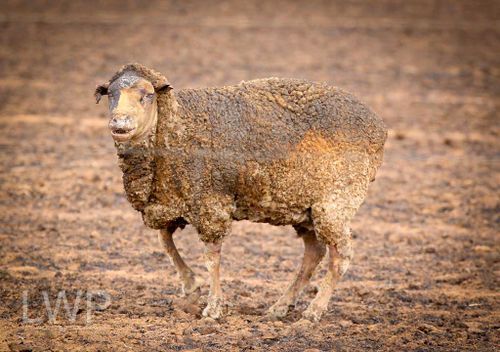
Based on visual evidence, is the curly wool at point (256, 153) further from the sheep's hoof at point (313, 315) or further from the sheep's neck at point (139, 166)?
the sheep's hoof at point (313, 315)

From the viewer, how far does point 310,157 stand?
693cm

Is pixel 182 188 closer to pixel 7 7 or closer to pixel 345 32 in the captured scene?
pixel 345 32

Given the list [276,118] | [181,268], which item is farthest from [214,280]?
[276,118]

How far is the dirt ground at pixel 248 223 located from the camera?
7133mm

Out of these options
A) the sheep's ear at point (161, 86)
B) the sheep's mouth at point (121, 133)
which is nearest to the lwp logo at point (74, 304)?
the sheep's mouth at point (121, 133)

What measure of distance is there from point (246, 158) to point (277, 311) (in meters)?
1.50

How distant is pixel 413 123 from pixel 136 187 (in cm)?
914

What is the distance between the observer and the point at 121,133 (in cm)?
625

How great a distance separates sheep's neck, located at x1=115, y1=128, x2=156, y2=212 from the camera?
6.60 m

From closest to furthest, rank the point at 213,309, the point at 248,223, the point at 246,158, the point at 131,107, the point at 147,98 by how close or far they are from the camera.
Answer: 1. the point at 131,107
2. the point at 147,98
3. the point at 246,158
4. the point at 213,309
5. the point at 248,223

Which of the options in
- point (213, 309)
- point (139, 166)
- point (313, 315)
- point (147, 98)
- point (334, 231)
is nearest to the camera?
point (147, 98)

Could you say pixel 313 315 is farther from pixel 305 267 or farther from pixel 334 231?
pixel 334 231

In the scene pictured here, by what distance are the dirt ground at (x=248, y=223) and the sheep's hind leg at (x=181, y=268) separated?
0.18 metres

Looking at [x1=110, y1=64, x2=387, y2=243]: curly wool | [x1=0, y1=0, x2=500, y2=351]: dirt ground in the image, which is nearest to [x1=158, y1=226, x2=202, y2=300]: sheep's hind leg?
[x1=0, y1=0, x2=500, y2=351]: dirt ground
